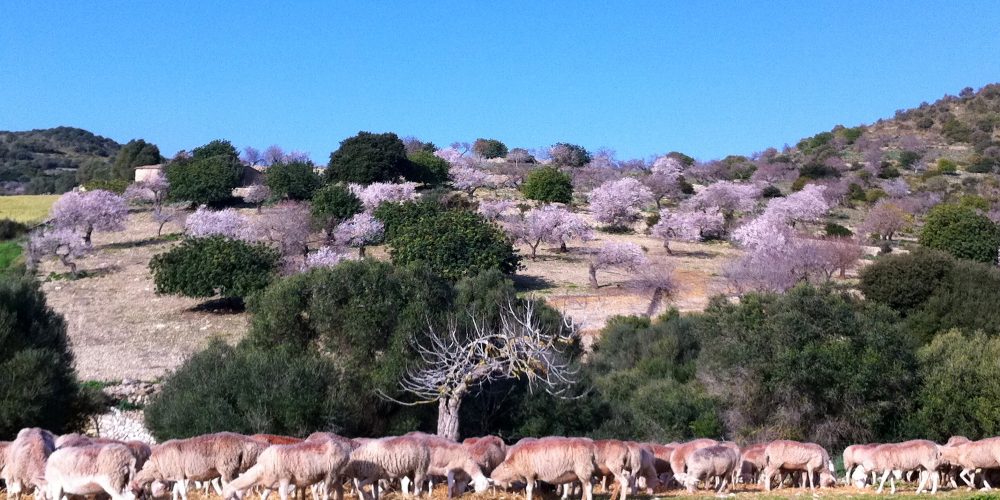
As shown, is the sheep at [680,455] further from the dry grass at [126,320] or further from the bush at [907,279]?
the bush at [907,279]

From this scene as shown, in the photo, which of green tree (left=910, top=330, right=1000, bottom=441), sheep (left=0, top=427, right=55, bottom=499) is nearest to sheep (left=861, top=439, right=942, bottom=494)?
green tree (left=910, top=330, right=1000, bottom=441)

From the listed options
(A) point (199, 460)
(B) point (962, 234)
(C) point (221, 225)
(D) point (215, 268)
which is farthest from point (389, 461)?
(B) point (962, 234)

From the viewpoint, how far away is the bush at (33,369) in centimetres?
2347

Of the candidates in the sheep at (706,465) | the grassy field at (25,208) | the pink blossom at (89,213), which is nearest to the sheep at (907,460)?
the sheep at (706,465)

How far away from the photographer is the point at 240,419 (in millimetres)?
23609

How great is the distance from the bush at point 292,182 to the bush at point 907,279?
4690 cm

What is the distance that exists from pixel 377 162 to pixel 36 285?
2287 inches

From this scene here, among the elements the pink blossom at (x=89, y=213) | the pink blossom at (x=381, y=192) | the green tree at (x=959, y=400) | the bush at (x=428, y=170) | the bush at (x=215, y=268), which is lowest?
the green tree at (x=959, y=400)

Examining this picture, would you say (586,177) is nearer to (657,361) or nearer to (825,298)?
(657,361)

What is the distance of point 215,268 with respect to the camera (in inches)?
1924

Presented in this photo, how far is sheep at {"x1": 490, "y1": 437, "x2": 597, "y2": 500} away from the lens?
1523 centimetres

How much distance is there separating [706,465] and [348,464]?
22.0ft

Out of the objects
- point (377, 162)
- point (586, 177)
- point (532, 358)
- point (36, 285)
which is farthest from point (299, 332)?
point (586, 177)

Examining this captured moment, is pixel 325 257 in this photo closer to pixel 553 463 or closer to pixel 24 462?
pixel 24 462
